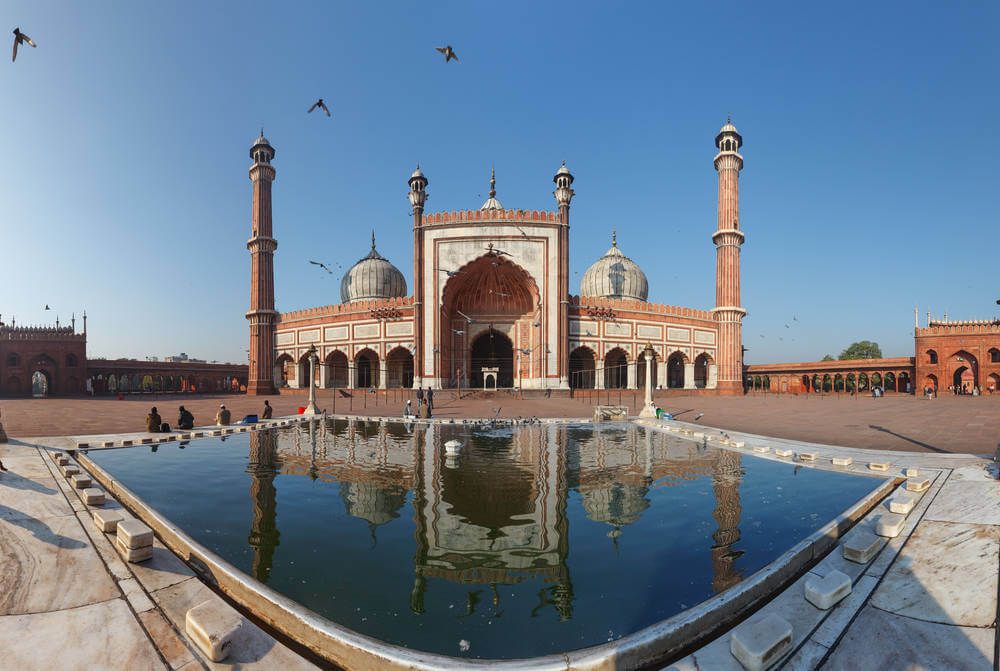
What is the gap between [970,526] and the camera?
196 inches

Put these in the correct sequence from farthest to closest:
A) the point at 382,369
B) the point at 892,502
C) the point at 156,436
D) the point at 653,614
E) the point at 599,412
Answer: the point at 382,369
the point at 599,412
the point at 156,436
the point at 892,502
the point at 653,614

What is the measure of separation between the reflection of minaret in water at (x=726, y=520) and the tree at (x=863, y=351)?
70310mm

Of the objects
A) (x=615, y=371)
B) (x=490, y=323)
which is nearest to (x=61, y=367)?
(x=490, y=323)

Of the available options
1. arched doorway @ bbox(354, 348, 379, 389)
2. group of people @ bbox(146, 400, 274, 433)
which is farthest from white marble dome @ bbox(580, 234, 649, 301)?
group of people @ bbox(146, 400, 274, 433)

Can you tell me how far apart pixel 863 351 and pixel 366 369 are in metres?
67.1

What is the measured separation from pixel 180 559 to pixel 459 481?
440 centimetres

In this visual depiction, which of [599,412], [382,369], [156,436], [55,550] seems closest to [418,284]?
[382,369]

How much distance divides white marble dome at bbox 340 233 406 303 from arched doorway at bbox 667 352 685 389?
2581 cm

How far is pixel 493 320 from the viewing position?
1414 inches

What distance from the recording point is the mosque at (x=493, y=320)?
108ft

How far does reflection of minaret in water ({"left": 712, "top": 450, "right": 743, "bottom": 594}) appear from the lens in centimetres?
454

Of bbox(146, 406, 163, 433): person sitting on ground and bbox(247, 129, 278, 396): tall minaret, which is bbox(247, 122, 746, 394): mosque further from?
bbox(146, 406, 163, 433): person sitting on ground

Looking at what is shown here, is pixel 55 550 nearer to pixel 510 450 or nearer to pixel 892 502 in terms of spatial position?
pixel 510 450

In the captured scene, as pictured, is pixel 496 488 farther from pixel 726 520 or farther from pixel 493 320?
pixel 493 320
